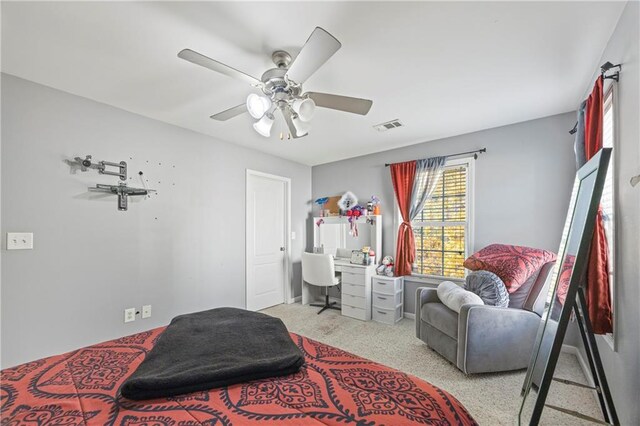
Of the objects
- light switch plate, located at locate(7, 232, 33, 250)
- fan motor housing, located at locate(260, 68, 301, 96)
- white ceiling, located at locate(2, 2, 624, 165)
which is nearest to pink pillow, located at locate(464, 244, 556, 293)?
white ceiling, located at locate(2, 2, 624, 165)

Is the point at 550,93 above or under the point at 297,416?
above

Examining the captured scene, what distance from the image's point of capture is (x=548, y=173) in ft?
9.38

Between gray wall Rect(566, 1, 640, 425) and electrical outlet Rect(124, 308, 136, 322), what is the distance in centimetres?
360

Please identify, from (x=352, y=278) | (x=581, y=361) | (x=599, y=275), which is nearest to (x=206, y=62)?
(x=599, y=275)

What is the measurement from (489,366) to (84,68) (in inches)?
154

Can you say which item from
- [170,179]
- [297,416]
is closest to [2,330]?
[170,179]

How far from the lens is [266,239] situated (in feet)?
13.8

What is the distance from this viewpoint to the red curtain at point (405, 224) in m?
3.70

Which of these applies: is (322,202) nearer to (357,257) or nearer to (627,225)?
(357,257)

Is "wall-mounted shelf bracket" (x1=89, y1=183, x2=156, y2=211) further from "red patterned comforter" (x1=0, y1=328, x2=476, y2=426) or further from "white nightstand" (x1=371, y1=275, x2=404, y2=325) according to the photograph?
"white nightstand" (x1=371, y1=275, x2=404, y2=325)

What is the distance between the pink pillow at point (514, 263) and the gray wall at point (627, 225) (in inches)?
31.2

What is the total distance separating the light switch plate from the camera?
2039mm

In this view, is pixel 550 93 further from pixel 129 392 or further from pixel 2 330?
pixel 2 330

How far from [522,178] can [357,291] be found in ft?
7.86
